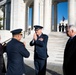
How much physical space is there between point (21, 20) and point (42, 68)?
24.8 metres

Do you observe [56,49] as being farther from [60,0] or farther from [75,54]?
[60,0]

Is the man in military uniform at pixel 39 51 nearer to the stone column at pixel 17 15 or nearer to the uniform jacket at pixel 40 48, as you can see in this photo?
the uniform jacket at pixel 40 48

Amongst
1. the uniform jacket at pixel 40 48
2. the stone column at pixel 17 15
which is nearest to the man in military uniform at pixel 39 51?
the uniform jacket at pixel 40 48

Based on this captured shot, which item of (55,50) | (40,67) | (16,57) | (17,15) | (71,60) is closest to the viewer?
(71,60)

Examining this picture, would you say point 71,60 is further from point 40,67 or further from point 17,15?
point 17,15

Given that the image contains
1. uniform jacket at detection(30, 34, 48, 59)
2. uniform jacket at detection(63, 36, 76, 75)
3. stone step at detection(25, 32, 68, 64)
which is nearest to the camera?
uniform jacket at detection(63, 36, 76, 75)

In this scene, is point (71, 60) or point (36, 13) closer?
point (71, 60)

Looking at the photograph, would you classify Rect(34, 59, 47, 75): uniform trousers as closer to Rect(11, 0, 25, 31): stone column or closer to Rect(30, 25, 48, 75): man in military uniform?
Rect(30, 25, 48, 75): man in military uniform

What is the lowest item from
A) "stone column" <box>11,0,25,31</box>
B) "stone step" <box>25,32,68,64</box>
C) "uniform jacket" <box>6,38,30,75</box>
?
"stone step" <box>25,32,68,64</box>

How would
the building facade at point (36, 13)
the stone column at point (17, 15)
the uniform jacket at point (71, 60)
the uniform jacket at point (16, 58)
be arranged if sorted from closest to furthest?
the uniform jacket at point (71, 60)
the uniform jacket at point (16, 58)
the building facade at point (36, 13)
the stone column at point (17, 15)

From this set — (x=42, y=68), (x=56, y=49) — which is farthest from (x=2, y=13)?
(x=42, y=68)

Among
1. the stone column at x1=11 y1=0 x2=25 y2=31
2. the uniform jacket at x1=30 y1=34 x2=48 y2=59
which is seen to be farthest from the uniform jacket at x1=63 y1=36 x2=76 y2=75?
the stone column at x1=11 y1=0 x2=25 y2=31

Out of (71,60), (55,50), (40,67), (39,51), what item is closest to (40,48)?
(39,51)

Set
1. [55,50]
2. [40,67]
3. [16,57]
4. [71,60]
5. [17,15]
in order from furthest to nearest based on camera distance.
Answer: [17,15]
[55,50]
[40,67]
[16,57]
[71,60]
